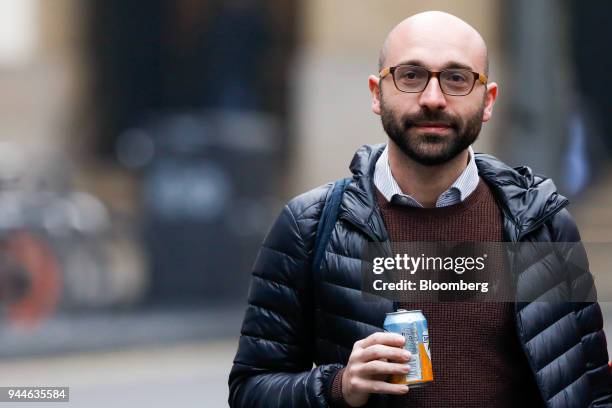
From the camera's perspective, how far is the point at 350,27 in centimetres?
1519

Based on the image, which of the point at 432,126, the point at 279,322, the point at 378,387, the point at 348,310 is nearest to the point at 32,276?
the point at 279,322

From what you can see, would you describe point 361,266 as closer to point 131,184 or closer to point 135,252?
point 135,252

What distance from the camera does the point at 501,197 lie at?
10.3ft

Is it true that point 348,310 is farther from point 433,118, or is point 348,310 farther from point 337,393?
point 433,118

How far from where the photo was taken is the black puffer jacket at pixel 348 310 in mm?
3010

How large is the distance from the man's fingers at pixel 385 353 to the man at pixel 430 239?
0.33 feet

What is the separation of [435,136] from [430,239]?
0.25 meters

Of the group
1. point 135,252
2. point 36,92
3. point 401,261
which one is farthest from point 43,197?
point 401,261

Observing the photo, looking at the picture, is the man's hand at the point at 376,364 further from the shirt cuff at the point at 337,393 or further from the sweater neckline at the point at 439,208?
the sweater neckline at the point at 439,208

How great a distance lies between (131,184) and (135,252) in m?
2.11

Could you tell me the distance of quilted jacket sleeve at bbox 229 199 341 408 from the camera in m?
3.11

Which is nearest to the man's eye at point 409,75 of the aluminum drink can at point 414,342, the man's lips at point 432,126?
the man's lips at point 432,126

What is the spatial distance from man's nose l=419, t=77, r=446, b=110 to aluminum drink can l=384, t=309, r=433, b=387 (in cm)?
44

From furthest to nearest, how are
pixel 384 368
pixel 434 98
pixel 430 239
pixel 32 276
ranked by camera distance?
pixel 32 276 → pixel 430 239 → pixel 434 98 → pixel 384 368
